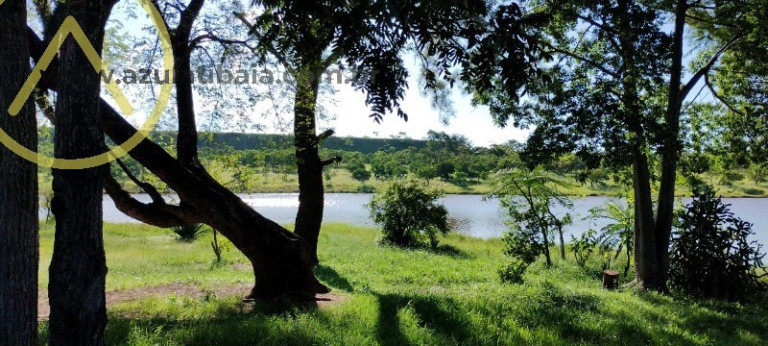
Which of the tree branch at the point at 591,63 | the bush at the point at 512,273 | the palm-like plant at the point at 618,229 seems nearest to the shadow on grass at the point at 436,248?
the palm-like plant at the point at 618,229

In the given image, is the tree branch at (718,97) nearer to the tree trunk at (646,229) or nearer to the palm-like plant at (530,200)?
the tree trunk at (646,229)

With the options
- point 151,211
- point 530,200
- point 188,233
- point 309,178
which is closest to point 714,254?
point 530,200

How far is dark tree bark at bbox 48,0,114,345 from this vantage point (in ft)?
12.1

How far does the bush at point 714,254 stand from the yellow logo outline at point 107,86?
11.0 m

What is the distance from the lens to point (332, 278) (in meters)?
11.2

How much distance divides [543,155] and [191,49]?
6.41m

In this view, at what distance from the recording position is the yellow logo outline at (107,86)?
3.71 meters

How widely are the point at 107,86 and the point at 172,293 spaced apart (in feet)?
11.6

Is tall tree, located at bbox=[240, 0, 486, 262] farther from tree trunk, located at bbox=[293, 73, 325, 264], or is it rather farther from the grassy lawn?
tree trunk, located at bbox=[293, 73, 325, 264]

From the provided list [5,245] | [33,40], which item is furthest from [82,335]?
[33,40]

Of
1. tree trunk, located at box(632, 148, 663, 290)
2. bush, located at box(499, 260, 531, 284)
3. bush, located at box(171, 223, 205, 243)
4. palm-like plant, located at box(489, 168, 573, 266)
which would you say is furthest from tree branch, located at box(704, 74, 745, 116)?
bush, located at box(171, 223, 205, 243)

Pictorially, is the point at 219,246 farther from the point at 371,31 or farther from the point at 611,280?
the point at 371,31

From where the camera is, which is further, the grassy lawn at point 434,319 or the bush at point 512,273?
the bush at point 512,273

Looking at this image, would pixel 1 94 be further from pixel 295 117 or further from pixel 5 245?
pixel 295 117
